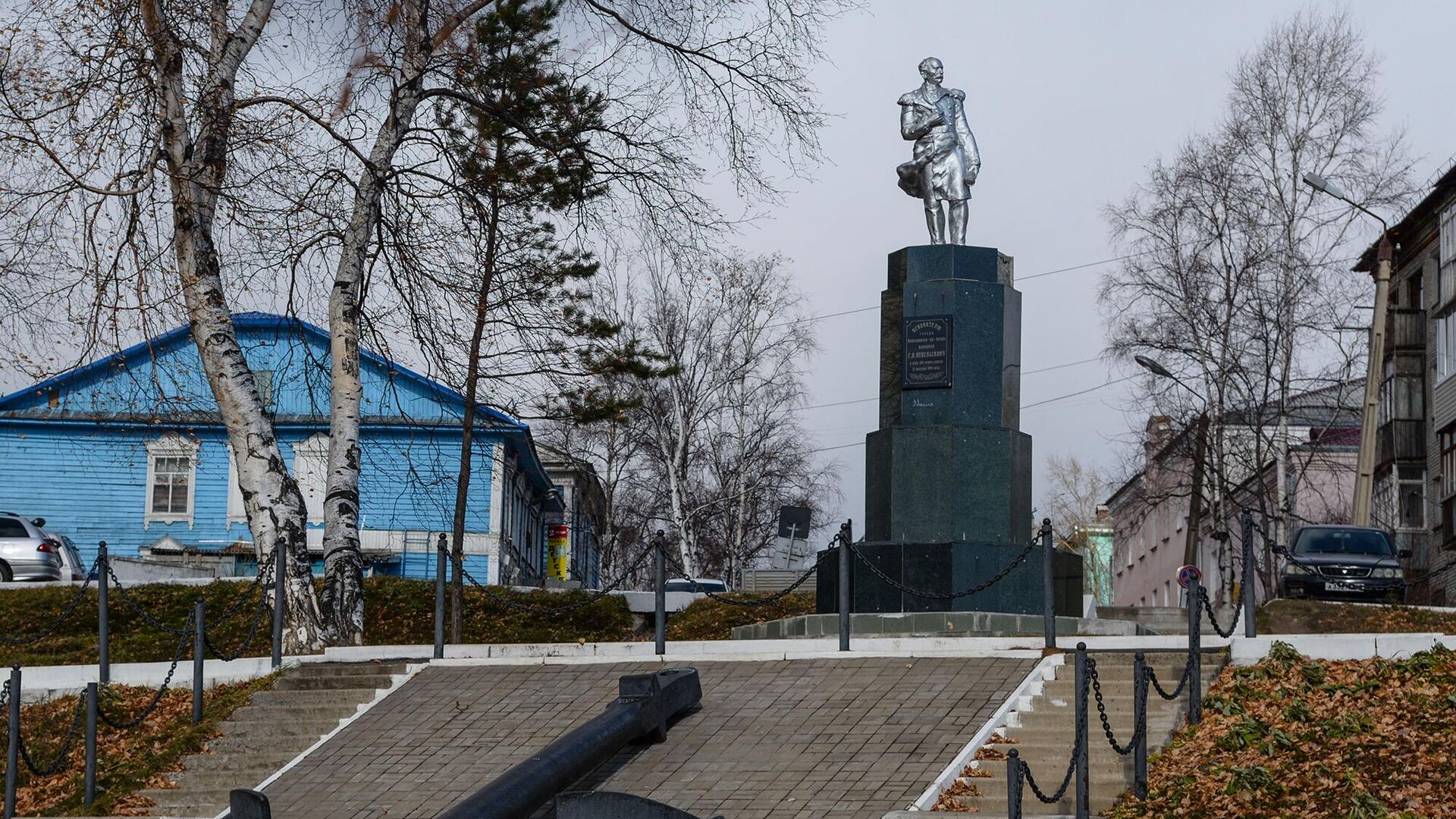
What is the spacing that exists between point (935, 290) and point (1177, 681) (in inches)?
221

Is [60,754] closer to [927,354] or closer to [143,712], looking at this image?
[143,712]

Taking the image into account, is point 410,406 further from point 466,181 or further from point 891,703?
point 891,703

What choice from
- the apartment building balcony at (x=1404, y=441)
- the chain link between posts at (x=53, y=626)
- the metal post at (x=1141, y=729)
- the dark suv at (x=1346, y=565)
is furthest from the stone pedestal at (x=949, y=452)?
the apartment building balcony at (x=1404, y=441)

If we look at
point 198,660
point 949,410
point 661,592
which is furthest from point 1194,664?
point 198,660

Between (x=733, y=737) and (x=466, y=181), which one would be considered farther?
(x=466, y=181)

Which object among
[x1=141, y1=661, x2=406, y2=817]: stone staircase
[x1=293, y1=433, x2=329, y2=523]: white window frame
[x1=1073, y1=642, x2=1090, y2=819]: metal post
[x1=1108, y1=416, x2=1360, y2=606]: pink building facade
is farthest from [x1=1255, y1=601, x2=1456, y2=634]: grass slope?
[x1=293, y1=433, x2=329, y2=523]: white window frame

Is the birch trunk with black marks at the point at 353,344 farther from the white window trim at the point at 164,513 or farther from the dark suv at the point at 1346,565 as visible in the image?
the white window trim at the point at 164,513

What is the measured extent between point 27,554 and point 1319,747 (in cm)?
2292

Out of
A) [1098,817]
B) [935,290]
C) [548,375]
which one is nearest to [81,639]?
[548,375]

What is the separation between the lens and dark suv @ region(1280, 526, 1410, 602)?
25.9 meters

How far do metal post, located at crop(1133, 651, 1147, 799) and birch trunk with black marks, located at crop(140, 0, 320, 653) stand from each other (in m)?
9.83

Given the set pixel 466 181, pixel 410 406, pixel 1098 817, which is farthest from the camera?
pixel 410 406

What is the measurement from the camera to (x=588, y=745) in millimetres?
11797

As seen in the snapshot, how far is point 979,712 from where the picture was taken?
43.3 ft
